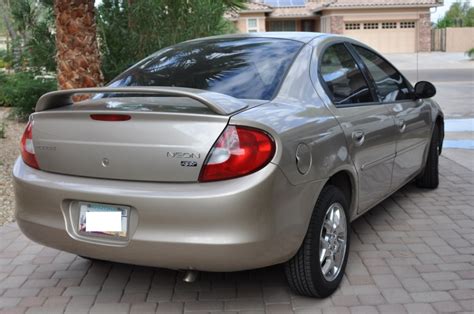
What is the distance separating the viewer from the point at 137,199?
9.63 ft

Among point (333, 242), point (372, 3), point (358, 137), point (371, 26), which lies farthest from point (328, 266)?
point (371, 26)

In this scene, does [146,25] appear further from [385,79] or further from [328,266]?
[328,266]

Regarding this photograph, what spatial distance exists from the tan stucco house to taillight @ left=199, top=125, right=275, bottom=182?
39.0 meters

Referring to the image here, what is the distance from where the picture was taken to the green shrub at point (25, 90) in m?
10.4

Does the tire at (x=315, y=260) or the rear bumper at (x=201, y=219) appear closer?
the rear bumper at (x=201, y=219)

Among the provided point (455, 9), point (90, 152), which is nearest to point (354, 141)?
point (90, 152)

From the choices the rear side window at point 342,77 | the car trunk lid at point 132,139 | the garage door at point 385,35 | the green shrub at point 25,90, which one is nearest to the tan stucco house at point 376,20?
the garage door at point 385,35

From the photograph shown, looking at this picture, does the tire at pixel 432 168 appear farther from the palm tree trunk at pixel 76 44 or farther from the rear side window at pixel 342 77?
the palm tree trunk at pixel 76 44

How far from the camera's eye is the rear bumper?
2.84m

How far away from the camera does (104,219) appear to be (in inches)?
120

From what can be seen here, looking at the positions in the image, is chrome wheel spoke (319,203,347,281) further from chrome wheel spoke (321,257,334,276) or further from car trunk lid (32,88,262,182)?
car trunk lid (32,88,262,182)

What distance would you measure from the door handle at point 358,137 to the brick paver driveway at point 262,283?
89 cm

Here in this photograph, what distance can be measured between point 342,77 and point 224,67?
904 mm

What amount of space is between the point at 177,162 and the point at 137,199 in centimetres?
29
